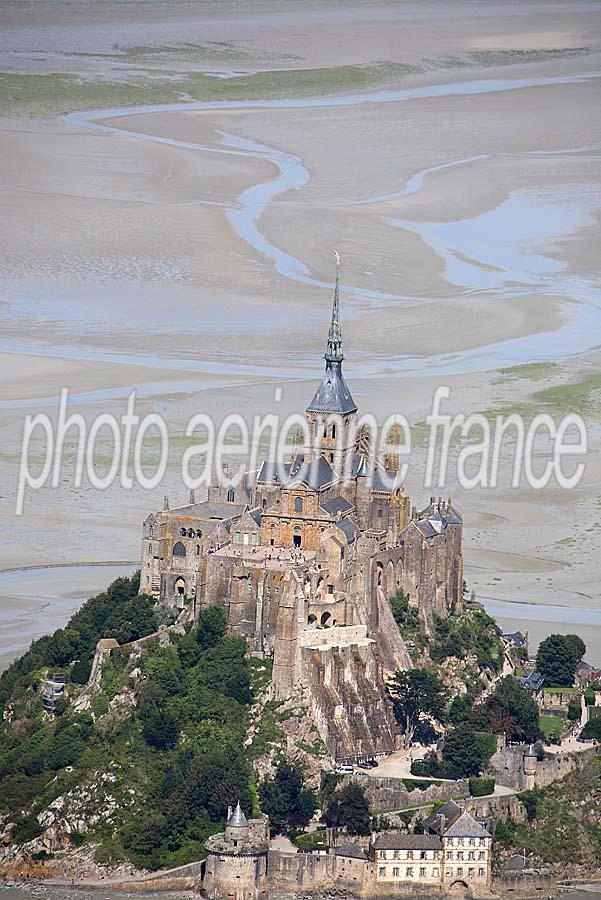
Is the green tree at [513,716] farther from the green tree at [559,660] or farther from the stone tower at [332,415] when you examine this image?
the stone tower at [332,415]

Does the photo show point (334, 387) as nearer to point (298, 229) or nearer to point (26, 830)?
point (26, 830)

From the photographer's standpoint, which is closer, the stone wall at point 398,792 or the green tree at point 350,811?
the green tree at point 350,811

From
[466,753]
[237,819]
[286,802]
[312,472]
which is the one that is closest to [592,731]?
[466,753]

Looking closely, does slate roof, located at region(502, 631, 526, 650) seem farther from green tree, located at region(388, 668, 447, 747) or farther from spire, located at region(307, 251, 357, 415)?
spire, located at region(307, 251, 357, 415)

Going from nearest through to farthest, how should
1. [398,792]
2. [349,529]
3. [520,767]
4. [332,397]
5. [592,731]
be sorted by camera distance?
[398,792] < [520,767] < [592,731] < [349,529] < [332,397]

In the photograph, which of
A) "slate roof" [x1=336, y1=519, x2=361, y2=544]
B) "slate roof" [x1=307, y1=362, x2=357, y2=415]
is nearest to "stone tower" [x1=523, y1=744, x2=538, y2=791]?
"slate roof" [x1=336, y1=519, x2=361, y2=544]

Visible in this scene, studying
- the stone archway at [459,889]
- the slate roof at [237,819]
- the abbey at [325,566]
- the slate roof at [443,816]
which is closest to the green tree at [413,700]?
the abbey at [325,566]
